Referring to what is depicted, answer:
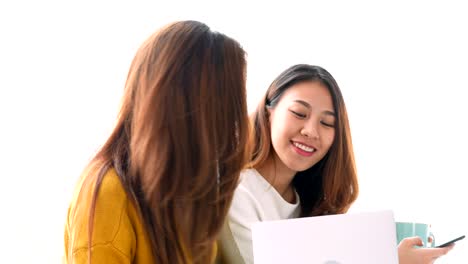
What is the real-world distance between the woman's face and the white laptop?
0.30 m

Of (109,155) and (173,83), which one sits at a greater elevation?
(173,83)

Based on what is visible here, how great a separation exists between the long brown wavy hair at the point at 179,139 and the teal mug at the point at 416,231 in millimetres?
690

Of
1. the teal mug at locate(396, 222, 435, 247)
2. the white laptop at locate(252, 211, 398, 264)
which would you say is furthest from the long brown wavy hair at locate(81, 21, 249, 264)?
the teal mug at locate(396, 222, 435, 247)

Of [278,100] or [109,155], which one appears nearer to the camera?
[109,155]

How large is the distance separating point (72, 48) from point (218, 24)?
1.58 ft

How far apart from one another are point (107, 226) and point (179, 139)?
0.57 ft

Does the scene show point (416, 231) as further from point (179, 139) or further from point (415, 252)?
point (179, 139)

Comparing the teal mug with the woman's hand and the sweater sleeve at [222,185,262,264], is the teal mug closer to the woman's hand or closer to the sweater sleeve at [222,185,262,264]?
the woman's hand

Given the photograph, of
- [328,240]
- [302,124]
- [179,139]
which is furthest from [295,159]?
[179,139]

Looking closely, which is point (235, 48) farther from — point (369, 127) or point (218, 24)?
point (369, 127)

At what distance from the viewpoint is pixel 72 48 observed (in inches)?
60.9

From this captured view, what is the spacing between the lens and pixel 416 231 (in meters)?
1.41

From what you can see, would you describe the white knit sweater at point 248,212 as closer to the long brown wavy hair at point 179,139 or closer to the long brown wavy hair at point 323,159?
the long brown wavy hair at point 323,159

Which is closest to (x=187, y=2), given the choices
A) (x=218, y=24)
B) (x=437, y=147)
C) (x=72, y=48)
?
(x=218, y=24)
